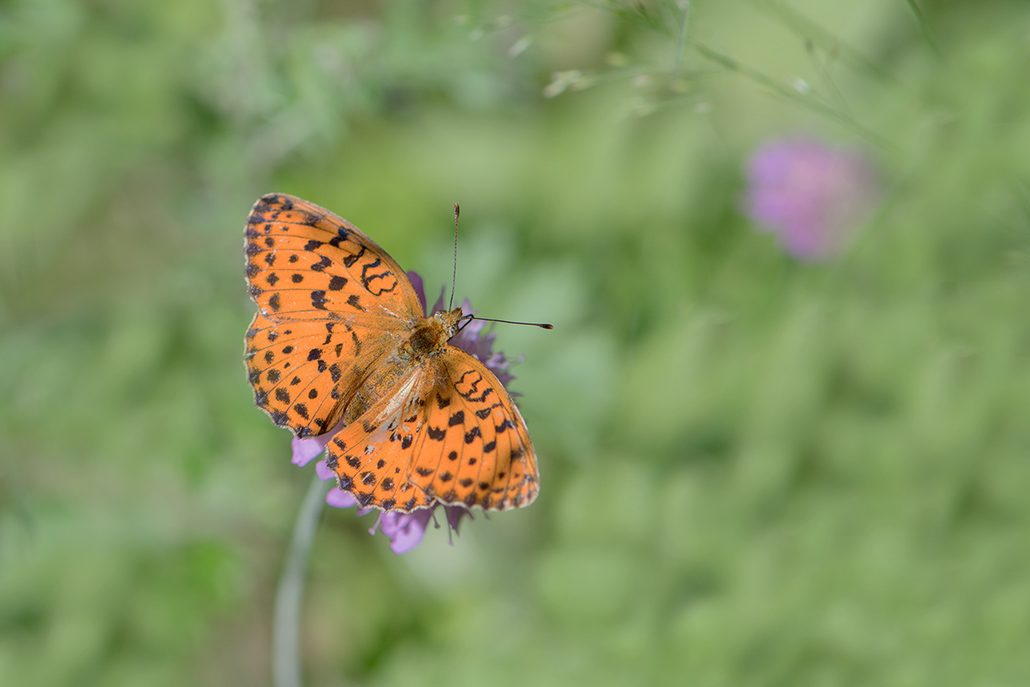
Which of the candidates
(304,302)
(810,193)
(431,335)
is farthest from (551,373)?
(810,193)

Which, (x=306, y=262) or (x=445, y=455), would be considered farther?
(x=306, y=262)

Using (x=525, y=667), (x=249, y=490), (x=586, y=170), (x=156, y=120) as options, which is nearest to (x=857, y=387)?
(x=586, y=170)

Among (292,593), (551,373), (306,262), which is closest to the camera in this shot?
(306,262)

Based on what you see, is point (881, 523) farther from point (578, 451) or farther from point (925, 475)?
point (578, 451)

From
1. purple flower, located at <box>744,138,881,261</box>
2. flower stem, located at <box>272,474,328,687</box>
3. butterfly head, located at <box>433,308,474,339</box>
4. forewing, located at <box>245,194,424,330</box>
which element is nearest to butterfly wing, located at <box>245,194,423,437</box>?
forewing, located at <box>245,194,424,330</box>

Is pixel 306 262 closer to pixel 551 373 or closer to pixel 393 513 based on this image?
pixel 393 513

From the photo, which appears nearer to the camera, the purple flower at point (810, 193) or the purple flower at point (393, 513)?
the purple flower at point (393, 513)

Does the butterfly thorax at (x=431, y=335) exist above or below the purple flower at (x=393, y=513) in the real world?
above

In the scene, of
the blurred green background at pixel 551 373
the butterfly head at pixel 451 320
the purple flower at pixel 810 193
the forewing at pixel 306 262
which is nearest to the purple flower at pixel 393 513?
the butterfly head at pixel 451 320

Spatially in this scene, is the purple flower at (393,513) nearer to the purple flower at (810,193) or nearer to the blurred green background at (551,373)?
the blurred green background at (551,373)
